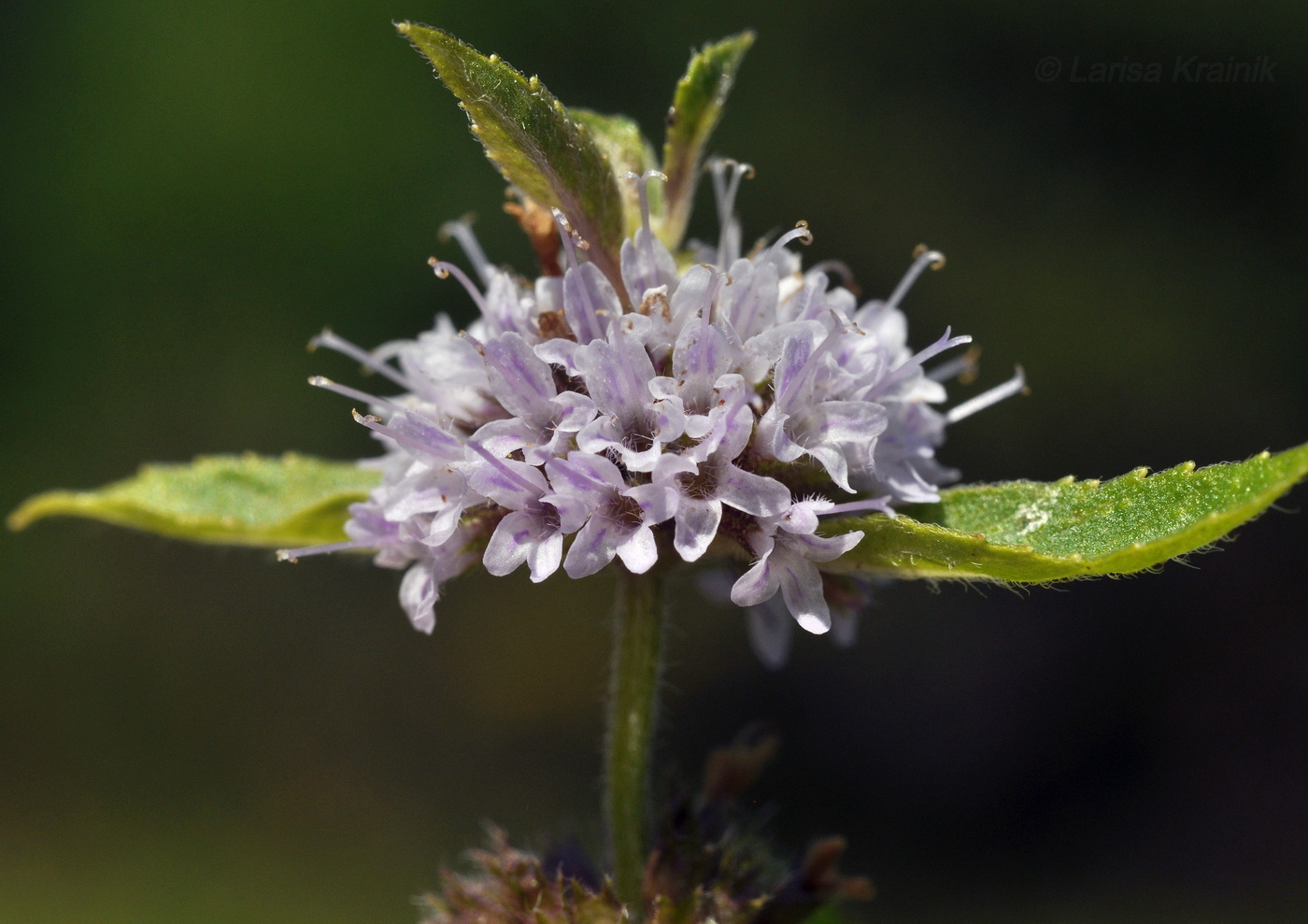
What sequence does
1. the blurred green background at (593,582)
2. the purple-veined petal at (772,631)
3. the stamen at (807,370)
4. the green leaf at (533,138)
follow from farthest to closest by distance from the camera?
the blurred green background at (593,582) < the purple-veined petal at (772,631) < the stamen at (807,370) < the green leaf at (533,138)

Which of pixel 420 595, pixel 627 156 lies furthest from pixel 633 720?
pixel 627 156

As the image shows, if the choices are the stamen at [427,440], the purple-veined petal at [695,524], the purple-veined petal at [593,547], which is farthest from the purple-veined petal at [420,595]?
the purple-veined petal at [695,524]

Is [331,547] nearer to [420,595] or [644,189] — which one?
[420,595]

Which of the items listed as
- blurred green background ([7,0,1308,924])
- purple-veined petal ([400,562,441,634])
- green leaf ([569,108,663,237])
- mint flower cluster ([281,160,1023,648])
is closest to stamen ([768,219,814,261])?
mint flower cluster ([281,160,1023,648])

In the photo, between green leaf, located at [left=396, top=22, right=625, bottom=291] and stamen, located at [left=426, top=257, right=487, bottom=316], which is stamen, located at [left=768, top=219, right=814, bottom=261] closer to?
green leaf, located at [left=396, top=22, right=625, bottom=291]

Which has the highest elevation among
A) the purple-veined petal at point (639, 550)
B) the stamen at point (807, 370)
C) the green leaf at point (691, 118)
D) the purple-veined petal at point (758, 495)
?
the green leaf at point (691, 118)

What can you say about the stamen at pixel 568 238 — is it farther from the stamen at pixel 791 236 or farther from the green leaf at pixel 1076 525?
the green leaf at pixel 1076 525
